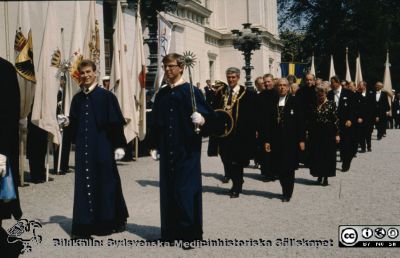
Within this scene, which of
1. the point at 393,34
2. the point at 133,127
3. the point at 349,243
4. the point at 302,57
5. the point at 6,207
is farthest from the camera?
the point at 302,57

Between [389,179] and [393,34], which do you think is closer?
[389,179]

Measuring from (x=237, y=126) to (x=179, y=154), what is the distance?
3.38 m

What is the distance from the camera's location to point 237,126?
29.6ft

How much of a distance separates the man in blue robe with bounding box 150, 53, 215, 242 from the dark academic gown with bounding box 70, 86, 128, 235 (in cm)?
60

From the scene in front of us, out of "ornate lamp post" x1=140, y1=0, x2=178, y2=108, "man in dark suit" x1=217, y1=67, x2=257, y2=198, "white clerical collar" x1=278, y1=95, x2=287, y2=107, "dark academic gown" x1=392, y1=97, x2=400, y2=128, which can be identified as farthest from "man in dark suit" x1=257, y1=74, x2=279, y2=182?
"dark academic gown" x1=392, y1=97, x2=400, y2=128

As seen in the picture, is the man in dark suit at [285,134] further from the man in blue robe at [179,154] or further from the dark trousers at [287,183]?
the man in blue robe at [179,154]

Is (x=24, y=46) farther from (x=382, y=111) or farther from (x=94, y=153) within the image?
(x=382, y=111)

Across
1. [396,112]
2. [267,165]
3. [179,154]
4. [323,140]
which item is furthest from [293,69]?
[179,154]

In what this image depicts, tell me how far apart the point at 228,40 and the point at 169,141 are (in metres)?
41.0

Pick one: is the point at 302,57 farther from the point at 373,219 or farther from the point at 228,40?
the point at 373,219

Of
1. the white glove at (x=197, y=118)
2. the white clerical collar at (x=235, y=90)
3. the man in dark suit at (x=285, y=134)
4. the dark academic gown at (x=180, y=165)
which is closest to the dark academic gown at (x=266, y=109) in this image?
the man in dark suit at (x=285, y=134)

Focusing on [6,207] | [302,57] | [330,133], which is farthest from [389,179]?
[302,57]

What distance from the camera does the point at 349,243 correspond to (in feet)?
18.9

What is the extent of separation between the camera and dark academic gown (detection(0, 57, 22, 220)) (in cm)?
443
